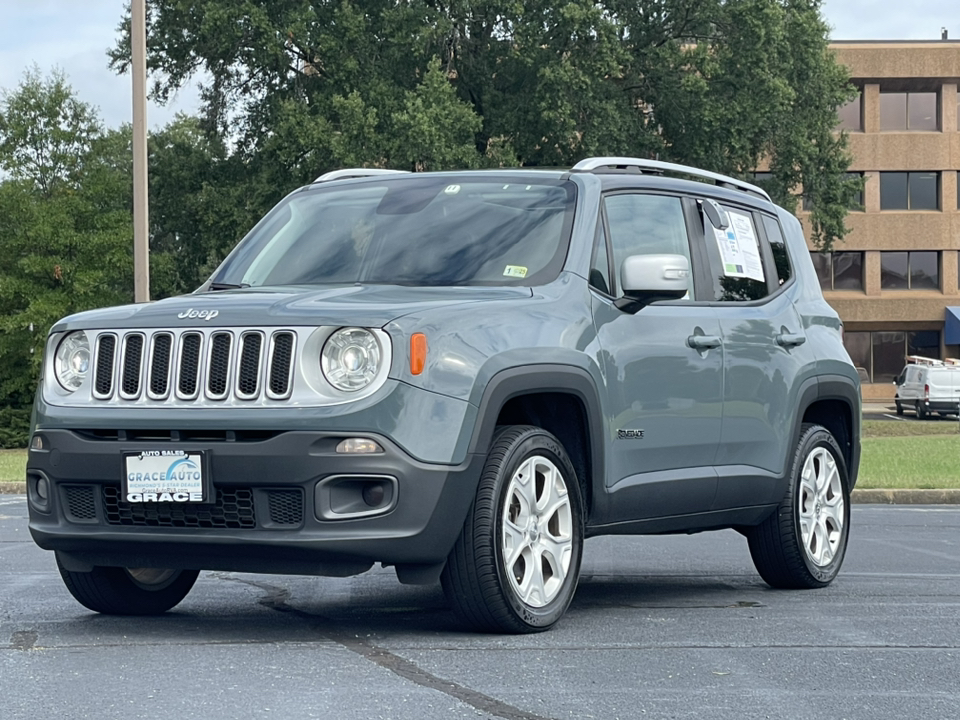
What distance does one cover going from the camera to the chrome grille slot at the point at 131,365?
6043 mm

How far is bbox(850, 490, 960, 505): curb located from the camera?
1555 centimetres

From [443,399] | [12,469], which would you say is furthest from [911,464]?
[443,399]

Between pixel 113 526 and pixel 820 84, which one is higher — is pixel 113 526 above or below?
below

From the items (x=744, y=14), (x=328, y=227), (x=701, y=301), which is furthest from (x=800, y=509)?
(x=744, y=14)

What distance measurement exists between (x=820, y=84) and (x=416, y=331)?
106ft

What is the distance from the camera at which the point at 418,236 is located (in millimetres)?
7008

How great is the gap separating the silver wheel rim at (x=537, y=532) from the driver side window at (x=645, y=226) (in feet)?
3.47

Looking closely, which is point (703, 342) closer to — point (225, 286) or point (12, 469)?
point (225, 286)

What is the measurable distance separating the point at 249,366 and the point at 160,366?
0.39 m

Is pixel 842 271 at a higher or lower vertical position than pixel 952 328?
higher

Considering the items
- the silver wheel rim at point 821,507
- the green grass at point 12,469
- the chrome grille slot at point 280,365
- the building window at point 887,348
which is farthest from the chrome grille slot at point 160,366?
the building window at point 887,348

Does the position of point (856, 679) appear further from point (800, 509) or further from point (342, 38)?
point (342, 38)

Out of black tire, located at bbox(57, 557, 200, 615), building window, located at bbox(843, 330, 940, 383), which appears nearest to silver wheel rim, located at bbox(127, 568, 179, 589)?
black tire, located at bbox(57, 557, 200, 615)

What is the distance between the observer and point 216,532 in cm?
585
